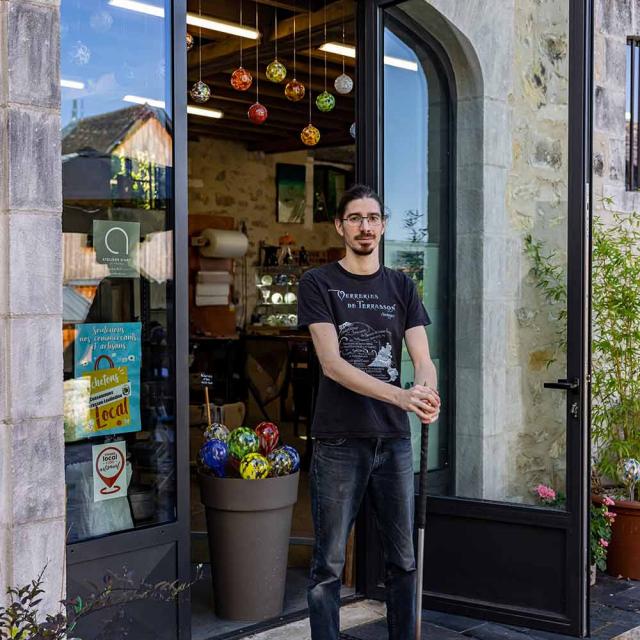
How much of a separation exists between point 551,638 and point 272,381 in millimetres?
5928

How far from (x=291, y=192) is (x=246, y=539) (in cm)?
845

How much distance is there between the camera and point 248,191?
465 inches

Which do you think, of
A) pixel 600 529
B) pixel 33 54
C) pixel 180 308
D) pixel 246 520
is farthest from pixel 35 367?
pixel 600 529

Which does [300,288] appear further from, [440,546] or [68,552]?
[440,546]

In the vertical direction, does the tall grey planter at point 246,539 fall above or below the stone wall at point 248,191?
below

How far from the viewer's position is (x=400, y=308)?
344 centimetres

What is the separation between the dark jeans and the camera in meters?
3.29

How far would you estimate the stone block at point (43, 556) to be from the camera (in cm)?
296

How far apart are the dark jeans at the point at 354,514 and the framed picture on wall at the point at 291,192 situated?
8.91 metres

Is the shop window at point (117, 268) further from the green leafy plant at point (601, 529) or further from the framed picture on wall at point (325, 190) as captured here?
the framed picture on wall at point (325, 190)

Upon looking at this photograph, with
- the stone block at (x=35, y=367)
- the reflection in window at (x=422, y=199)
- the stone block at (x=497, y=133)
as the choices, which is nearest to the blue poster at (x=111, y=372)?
the stone block at (x=35, y=367)

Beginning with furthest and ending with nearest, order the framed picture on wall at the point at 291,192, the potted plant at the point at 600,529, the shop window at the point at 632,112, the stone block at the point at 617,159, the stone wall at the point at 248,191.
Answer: the framed picture on wall at the point at 291,192, the stone wall at the point at 248,191, the shop window at the point at 632,112, the stone block at the point at 617,159, the potted plant at the point at 600,529

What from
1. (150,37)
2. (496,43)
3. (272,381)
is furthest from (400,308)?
(272,381)

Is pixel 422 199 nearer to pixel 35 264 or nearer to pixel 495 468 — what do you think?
pixel 495 468
